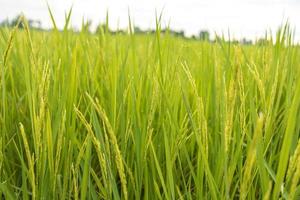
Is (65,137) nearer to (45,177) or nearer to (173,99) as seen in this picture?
(45,177)

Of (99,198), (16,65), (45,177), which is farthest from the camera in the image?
(16,65)

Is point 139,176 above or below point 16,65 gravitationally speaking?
below

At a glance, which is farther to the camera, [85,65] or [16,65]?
[16,65]

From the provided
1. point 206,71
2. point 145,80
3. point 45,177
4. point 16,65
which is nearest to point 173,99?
point 145,80

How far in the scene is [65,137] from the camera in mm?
777

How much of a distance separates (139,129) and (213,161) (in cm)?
16

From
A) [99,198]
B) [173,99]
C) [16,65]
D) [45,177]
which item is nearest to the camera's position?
[45,177]

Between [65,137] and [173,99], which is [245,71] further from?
[65,137]

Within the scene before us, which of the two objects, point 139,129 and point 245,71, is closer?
point 139,129

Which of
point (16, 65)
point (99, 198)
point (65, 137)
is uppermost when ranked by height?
point (16, 65)

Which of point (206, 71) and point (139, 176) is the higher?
point (206, 71)

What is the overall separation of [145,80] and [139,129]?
0.85 feet

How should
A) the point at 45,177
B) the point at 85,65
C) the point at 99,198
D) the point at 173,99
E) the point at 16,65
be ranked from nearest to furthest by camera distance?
the point at 45,177 → the point at 99,198 → the point at 173,99 → the point at 85,65 → the point at 16,65

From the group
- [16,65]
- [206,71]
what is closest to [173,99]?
[206,71]
